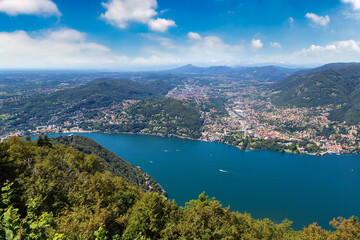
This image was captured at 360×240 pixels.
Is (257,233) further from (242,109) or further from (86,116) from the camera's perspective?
(242,109)

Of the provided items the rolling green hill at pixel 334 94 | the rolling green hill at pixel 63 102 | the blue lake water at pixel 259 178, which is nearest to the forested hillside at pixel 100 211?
the blue lake water at pixel 259 178

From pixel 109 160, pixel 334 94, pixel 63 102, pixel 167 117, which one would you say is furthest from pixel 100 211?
pixel 334 94

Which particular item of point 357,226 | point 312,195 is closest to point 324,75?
point 312,195

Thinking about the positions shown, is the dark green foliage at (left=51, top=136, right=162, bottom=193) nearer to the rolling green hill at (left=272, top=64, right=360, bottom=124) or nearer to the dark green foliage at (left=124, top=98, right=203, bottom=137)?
the dark green foliage at (left=124, top=98, right=203, bottom=137)

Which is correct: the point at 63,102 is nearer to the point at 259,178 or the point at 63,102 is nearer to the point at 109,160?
the point at 109,160

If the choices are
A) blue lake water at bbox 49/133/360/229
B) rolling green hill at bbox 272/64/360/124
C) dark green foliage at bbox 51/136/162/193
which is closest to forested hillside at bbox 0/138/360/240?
blue lake water at bbox 49/133/360/229
